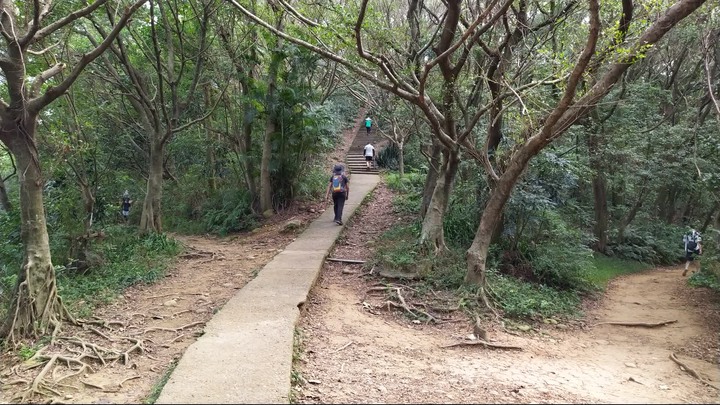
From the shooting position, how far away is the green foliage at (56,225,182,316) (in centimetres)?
760

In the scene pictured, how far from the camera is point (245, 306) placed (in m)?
6.73

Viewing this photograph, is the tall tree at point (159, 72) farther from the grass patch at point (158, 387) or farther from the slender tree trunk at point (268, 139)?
the grass patch at point (158, 387)

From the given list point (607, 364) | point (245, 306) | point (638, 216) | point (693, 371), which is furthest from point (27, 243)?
point (638, 216)

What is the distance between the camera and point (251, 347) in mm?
5219

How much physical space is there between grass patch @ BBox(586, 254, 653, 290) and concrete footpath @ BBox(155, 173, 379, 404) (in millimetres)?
8640

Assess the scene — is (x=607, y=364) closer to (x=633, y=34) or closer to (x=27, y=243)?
(x=633, y=34)

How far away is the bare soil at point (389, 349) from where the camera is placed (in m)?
4.78

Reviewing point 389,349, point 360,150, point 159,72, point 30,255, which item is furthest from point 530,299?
point 360,150

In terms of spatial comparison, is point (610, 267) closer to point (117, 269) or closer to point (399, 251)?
point (399, 251)

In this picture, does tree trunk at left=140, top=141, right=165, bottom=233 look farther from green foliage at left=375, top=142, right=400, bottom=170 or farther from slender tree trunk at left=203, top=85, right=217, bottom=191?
green foliage at left=375, top=142, right=400, bottom=170

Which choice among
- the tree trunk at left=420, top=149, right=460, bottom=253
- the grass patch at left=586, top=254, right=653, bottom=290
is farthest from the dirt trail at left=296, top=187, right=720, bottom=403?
the grass patch at left=586, top=254, right=653, bottom=290

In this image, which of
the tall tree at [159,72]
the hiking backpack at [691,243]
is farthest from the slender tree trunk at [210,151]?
the hiking backpack at [691,243]

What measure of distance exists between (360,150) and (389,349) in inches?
835

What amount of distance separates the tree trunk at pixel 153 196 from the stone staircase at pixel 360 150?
11.7 metres
